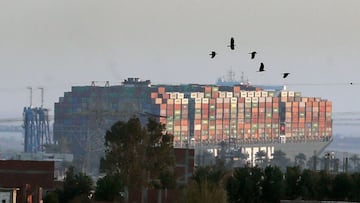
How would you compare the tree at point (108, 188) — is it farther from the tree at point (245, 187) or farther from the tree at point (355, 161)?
the tree at point (355, 161)

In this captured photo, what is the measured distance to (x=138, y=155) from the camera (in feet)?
181

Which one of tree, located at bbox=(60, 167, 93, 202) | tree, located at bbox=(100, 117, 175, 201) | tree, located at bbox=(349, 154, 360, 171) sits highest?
tree, located at bbox=(349, 154, 360, 171)

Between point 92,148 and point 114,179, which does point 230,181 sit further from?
point 92,148

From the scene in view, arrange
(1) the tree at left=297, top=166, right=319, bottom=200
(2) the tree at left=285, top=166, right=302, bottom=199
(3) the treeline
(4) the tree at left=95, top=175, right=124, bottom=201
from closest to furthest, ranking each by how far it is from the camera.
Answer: (4) the tree at left=95, top=175, right=124, bottom=201, (3) the treeline, (2) the tree at left=285, top=166, right=302, bottom=199, (1) the tree at left=297, top=166, right=319, bottom=200

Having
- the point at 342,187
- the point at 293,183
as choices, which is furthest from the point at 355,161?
the point at 342,187

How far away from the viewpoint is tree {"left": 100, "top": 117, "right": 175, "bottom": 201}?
5534 centimetres

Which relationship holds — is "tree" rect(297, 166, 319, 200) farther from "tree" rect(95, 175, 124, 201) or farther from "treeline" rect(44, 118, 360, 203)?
"tree" rect(95, 175, 124, 201)

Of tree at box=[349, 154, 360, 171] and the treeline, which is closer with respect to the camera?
the treeline

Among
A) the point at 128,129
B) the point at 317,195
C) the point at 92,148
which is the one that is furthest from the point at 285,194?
the point at 92,148

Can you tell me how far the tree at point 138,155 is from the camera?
55.3 m

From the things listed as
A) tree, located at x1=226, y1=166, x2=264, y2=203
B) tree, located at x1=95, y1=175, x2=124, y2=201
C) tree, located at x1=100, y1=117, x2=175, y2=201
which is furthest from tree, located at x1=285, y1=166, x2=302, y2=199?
tree, located at x1=95, y1=175, x2=124, y2=201

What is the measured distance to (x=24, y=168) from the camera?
5919 centimetres

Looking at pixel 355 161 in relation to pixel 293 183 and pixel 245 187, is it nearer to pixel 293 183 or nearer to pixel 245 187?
pixel 293 183

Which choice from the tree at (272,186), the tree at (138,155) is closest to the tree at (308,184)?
the tree at (272,186)
